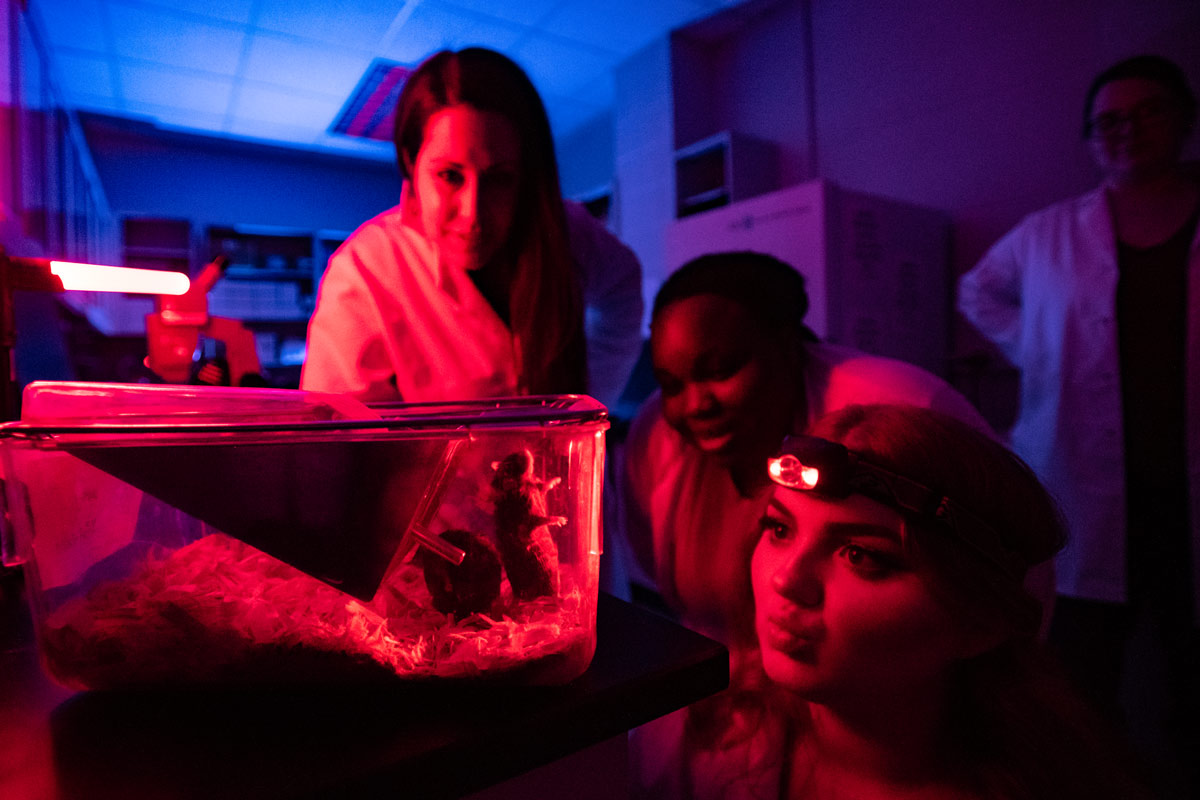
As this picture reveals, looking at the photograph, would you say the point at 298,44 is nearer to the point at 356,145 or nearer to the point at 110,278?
the point at 356,145

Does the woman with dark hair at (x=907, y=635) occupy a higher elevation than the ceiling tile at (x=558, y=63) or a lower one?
lower

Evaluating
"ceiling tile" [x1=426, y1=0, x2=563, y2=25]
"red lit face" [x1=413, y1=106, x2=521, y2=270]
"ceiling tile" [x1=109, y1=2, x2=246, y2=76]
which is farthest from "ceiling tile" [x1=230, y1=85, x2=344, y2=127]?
"red lit face" [x1=413, y1=106, x2=521, y2=270]

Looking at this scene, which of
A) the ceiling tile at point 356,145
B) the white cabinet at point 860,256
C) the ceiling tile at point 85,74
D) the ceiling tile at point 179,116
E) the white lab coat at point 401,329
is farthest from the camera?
the ceiling tile at point 356,145

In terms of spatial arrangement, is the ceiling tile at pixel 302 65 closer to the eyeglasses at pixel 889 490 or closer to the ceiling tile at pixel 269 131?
the ceiling tile at pixel 269 131

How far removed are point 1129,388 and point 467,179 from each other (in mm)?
1806

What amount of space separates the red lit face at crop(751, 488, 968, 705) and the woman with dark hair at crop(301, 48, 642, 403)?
0.54m

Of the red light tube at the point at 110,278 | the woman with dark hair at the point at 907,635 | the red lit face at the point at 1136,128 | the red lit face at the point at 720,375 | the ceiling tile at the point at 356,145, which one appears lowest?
the woman with dark hair at the point at 907,635

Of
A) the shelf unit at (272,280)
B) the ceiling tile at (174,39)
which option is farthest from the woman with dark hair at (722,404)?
the shelf unit at (272,280)

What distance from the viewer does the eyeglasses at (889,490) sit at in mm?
674

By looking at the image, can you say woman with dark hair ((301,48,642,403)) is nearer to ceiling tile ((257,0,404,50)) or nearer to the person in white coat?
the person in white coat

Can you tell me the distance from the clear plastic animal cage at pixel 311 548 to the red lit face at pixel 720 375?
22.9 inches

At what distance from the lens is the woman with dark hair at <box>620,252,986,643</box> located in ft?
3.28

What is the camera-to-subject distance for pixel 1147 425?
168cm

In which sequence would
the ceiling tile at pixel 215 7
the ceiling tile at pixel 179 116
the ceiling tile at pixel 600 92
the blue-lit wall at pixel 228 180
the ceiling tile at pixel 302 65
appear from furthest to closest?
the blue-lit wall at pixel 228 180
the ceiling tile at pixel 179 116
the ceiling tile at pixel 600 92
the ceiling tile at pixel 302 65
the ceiling tile at pixel 215 7
